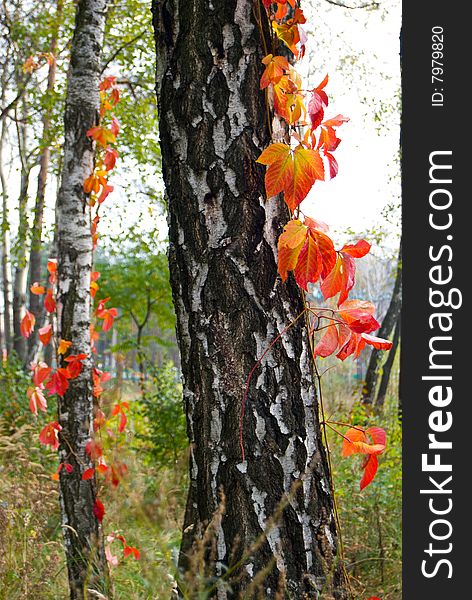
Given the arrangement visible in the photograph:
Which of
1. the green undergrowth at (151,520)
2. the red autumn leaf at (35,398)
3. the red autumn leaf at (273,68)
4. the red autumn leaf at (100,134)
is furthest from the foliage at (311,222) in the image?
the red autumn leaf at (35,398)

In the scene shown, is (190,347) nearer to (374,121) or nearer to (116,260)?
(374,121)

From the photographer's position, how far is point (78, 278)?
285cm

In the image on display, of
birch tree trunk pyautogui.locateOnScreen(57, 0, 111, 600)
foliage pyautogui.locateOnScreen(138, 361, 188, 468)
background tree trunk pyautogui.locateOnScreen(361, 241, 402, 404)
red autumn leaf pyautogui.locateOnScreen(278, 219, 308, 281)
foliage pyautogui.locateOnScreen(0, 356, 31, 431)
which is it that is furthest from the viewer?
background tree trunk pyautogui.locateOnScreen(361, 241, 402, 404)

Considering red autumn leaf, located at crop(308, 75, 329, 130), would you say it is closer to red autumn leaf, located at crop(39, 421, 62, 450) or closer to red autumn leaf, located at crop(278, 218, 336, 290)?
red autumn leaf, located at crop(278, 218, 336, 290)

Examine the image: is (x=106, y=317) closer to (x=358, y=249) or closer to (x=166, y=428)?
(x=358, y=249)

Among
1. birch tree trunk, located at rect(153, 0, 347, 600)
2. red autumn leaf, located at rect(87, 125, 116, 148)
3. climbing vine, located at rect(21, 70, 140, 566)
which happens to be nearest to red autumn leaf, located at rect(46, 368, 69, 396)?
climbing vine, located at rect(21, 70, 140, 566)

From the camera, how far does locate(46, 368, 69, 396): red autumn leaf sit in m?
2.72

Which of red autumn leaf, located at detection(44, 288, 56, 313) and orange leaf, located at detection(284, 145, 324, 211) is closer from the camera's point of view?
orange leaf, located at detection(284, 145, 324, 211)

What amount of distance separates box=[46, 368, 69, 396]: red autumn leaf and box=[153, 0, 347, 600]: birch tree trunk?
3.89 ft

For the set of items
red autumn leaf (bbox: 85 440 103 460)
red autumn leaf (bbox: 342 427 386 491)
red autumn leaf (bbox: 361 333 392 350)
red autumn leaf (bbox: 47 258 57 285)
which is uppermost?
red autumn leaf (bbox: 47 258 57 285)

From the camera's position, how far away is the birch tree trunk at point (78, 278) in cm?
271

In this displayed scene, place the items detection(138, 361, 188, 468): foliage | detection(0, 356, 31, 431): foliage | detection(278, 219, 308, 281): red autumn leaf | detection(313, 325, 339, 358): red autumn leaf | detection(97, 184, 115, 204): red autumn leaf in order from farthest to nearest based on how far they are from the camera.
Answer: detection(0, 356, 31, 431): foliage < detection(138, 361, 188, 468): foliage < detection(97, 184, 115, 204): red autumn leaf < detection(313, 325, 339, 358): red autumn leaf < detection(278, 219, 308, 281): red autumn leaf

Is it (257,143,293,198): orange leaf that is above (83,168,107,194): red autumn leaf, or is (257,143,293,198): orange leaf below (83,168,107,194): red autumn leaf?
below

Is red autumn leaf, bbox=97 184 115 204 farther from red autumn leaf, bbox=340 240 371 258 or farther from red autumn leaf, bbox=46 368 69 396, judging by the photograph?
red autumn leaf, bbox=340 240 371 258
